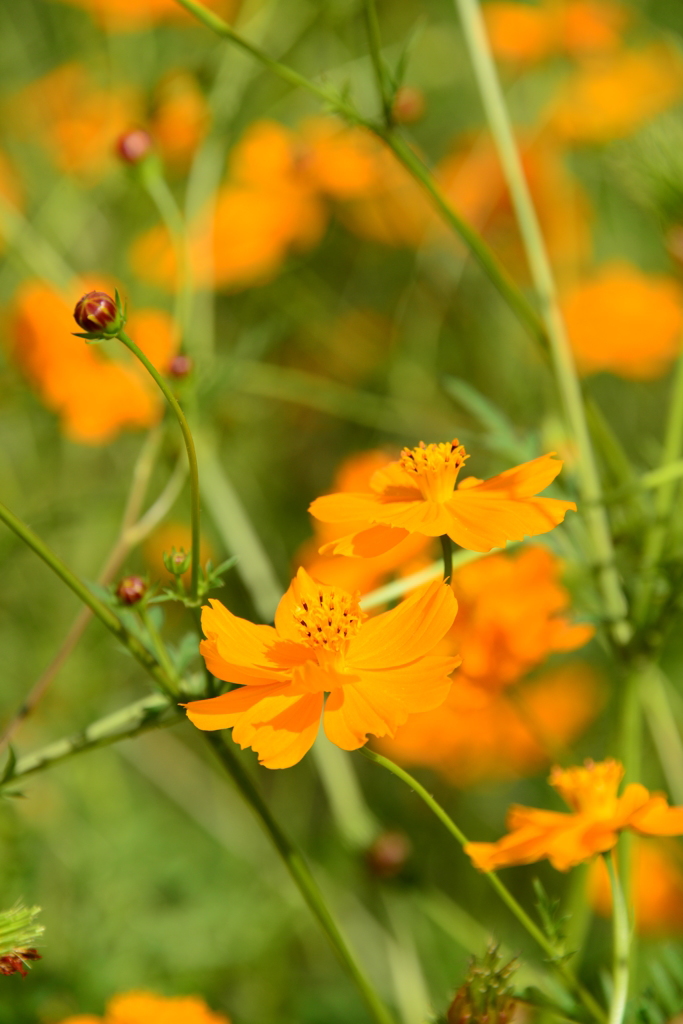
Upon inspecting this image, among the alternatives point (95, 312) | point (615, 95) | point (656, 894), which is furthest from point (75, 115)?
point (656, 894)

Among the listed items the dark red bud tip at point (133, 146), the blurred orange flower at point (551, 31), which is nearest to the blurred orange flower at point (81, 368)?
the dark red bud tip at point (133, 146)

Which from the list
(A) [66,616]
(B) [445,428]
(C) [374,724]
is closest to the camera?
(C) [374,724]

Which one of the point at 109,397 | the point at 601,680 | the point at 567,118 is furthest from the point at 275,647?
the point at 567,118

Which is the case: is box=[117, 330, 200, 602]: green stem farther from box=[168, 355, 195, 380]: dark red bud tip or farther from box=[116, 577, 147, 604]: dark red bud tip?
box=[168, 355, 195, 380]: dark red bud tip

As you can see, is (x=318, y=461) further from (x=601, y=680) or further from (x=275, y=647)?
(x=275, y=647)

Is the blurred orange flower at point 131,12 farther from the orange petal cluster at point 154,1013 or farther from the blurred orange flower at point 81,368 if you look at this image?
the orange petal cluster at point 154,1013

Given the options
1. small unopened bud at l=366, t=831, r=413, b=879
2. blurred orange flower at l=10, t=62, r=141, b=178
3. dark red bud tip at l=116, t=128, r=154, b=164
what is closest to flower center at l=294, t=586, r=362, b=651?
small unopened bud at l=366, t=831, r=413, b=879
